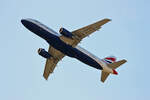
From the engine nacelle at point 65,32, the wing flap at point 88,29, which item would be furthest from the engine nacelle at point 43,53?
the wing flap at point 88,29

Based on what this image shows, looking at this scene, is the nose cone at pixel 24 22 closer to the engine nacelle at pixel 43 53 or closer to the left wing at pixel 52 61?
the engine nacelle at pixel 43 53

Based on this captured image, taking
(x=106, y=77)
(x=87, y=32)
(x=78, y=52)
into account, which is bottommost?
(x=106, y=77)

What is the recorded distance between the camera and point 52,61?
84875 mm

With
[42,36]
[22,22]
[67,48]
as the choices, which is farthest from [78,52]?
[22,22]

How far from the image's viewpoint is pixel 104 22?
68625 millimetres

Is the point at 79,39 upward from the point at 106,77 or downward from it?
upward

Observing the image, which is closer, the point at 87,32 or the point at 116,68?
the point at 87,32

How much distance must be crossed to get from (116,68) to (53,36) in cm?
1627

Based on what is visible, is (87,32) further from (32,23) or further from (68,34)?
(32,23)

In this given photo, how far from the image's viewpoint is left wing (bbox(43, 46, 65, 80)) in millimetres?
83375

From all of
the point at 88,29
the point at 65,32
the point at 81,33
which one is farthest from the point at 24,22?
the point at 88,29

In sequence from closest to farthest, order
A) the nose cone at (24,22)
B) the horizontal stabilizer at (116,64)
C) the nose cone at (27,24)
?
1. the nose cone at (27,24)
2. the nose cone at (24,22)
3. the horizontal stabilizer at (116,64)

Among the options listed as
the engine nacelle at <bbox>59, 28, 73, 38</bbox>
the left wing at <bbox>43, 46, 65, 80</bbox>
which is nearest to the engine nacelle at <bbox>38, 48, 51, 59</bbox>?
the left wing at <bbox>43, 46, 65, 80</bbox>

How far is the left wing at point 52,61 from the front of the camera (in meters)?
83.4
